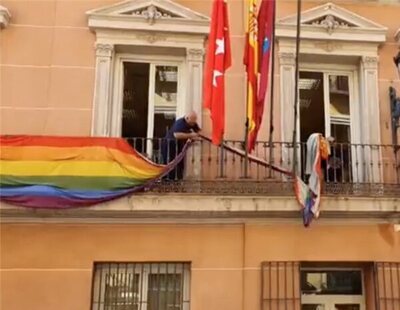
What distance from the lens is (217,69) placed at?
7891 mm

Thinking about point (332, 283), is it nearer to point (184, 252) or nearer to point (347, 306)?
point (347, 306)

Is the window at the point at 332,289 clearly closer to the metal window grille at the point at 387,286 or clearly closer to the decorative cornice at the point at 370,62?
the metal window grille at the point at 387,286

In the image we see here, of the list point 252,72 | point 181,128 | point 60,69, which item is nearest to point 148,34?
point 60,69

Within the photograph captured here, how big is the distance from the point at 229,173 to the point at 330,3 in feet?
11.1

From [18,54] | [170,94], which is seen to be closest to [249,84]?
[170,94]

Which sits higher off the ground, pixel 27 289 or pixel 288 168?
pixel 288 168

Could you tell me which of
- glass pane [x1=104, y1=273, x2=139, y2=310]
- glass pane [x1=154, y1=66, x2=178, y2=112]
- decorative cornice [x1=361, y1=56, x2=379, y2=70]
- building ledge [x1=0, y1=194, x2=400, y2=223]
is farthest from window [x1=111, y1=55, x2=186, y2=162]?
decorative cornice [x1=361, y1=56, x2=379, y2=70]

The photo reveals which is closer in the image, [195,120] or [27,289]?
[27,289]

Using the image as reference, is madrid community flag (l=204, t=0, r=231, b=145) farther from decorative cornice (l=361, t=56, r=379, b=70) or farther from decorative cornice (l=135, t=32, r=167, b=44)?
decorative cornice (l=361, t=56, r=379, b=70)

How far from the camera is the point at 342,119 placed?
9602mm

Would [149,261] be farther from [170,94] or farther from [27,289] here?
[170,94]

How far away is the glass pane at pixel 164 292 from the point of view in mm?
8328

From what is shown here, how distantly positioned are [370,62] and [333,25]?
85cm

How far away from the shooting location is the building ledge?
8.05m
